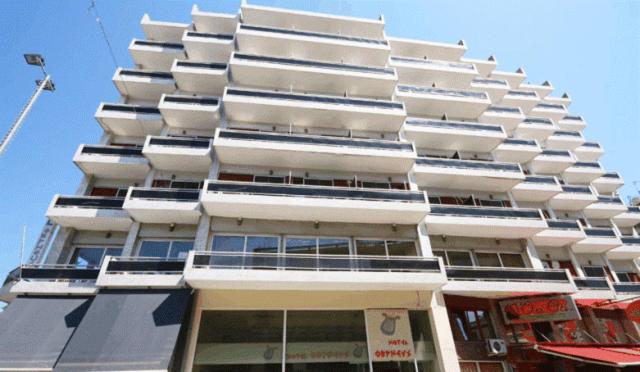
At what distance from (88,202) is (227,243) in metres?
7.54

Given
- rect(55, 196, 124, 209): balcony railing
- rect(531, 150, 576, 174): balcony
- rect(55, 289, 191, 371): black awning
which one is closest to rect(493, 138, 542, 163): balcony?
rect(531, 150, 576, 174): balcony

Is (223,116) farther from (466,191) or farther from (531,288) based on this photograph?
(531,288)

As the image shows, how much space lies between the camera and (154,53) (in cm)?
2172

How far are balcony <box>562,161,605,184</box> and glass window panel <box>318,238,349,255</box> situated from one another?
23094 mm

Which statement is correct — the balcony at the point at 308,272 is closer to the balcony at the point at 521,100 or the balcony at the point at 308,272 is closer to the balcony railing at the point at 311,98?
the balcony railing at the point at 311,98

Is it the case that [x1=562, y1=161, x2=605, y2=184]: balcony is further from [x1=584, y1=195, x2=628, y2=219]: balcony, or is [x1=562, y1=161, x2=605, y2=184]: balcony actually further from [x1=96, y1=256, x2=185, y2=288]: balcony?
[x1=96, y1=256, x2=185, y2=288]: balcony

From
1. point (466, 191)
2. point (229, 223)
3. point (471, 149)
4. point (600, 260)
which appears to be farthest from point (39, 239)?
point (600, 260)

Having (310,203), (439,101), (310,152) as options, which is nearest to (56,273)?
(310,203)

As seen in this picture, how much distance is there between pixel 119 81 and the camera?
773 inches

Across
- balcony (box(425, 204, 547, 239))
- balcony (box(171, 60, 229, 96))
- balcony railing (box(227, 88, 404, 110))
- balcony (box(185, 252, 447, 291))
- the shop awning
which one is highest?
balcony (box(171, 60, 229, 96))

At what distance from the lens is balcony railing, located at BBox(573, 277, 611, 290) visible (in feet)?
58.7

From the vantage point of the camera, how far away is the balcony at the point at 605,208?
78.8 ft

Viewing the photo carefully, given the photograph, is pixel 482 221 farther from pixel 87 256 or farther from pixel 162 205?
pixel 87 256

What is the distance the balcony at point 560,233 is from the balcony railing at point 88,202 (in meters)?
24.6
